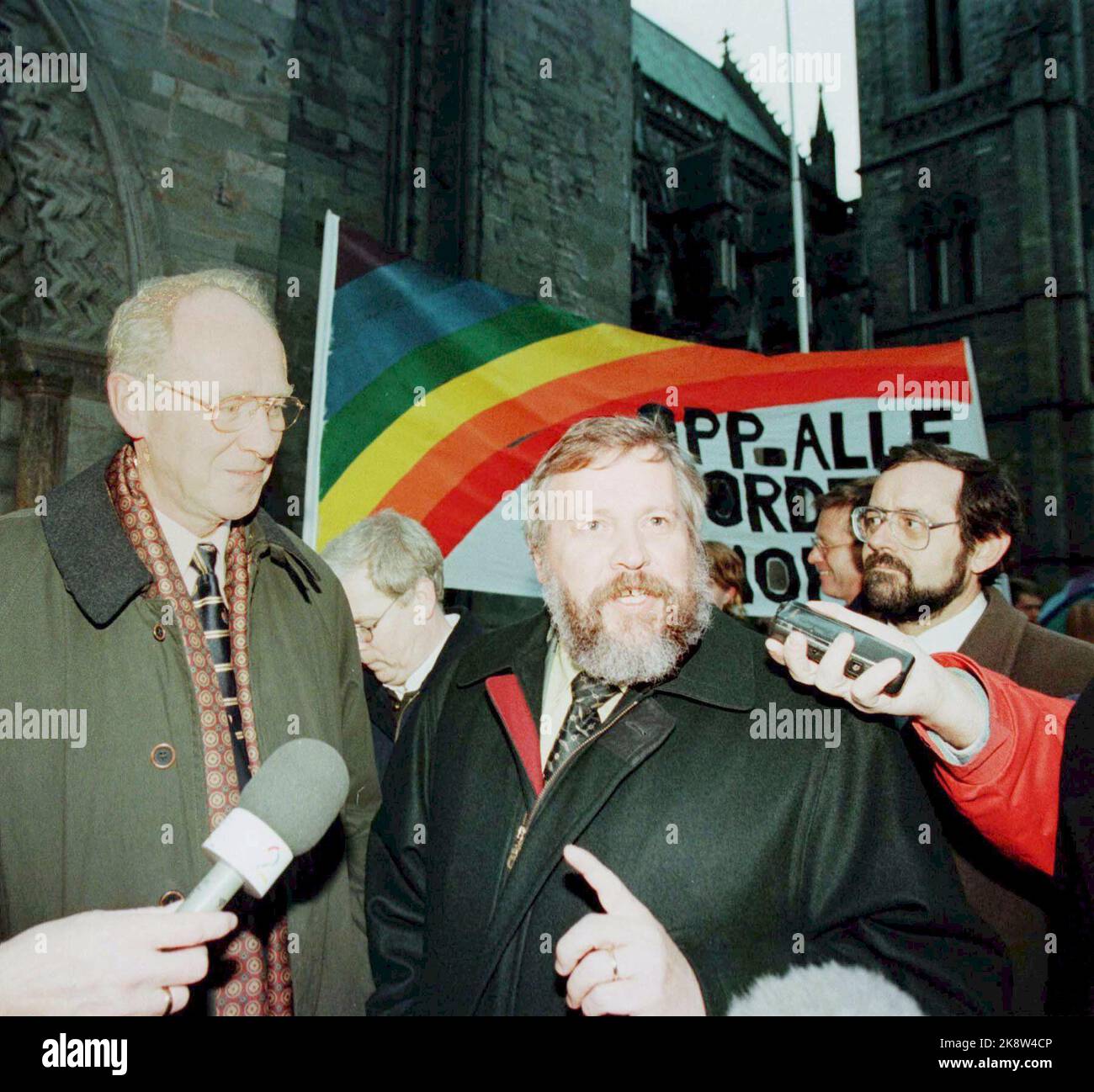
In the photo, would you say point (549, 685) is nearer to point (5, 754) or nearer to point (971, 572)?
point (5, 754)

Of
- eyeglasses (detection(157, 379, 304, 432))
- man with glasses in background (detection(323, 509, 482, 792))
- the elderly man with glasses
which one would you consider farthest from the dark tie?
man with glasses in background (detection(323, 509, 482, 792))

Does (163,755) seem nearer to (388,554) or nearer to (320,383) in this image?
(388,554)

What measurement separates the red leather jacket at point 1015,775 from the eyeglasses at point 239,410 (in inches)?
59.9

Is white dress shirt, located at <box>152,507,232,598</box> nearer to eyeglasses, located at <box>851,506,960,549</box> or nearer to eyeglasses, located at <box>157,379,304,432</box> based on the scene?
eyeglasses, located at <box>157,379,304,432</box>

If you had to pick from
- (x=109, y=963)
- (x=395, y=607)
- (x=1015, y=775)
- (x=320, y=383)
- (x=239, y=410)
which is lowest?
(x=109, y=963)

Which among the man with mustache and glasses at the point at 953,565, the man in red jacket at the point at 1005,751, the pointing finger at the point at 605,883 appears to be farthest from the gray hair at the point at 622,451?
the man with mustache and glasses at the point at 953,565

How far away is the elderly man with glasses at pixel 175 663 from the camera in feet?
6.15

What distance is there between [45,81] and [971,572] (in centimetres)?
625

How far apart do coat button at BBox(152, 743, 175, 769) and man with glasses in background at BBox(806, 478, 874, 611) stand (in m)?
2.87

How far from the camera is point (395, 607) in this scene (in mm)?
3299

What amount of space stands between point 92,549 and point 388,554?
1.35 metres

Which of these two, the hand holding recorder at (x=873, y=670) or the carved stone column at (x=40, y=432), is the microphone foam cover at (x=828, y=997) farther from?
the carved stone column at (x=40, y=432)

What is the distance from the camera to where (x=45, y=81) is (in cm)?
605

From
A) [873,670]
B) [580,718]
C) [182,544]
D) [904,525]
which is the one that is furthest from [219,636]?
[904,525]
